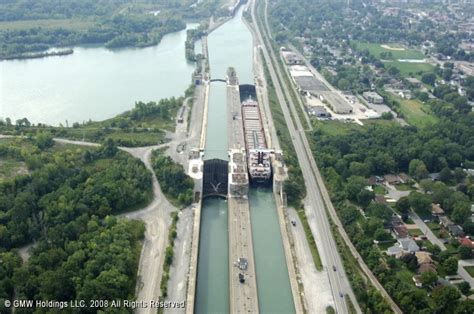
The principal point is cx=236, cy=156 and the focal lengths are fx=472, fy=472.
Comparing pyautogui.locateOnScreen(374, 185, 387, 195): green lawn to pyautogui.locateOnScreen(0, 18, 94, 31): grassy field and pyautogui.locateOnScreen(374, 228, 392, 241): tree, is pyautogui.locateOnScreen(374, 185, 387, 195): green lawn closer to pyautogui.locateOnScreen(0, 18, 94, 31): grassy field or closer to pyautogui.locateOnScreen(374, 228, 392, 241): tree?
pyautogui.locateOnScreen(374, 228, 392, 241): tree

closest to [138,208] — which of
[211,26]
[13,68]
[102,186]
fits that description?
[102,186]

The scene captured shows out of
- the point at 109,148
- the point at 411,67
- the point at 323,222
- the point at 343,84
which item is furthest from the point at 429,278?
the point at 411,67

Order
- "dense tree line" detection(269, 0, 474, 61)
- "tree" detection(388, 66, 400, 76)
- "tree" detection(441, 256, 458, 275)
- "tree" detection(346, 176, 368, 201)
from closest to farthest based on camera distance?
"tree" detection(441, 256, 458, 275) → "tree" detection(346, 176, 368, 201) → "tree" detection(388, 66, 400, 76) → "dense tree line" detection(269, 0, 474, 61)

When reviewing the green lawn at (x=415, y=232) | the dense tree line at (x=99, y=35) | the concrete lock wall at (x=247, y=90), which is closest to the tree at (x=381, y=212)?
the green lawn at (x=415, y=232)

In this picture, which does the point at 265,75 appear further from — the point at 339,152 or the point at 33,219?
the point at 33,219

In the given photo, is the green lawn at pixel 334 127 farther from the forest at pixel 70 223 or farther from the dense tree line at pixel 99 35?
the dense tree line at pixel 99 35

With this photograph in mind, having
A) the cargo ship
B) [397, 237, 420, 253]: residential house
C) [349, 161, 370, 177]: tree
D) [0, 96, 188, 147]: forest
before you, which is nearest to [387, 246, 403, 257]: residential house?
[397, 237, 420, 253]: residential house

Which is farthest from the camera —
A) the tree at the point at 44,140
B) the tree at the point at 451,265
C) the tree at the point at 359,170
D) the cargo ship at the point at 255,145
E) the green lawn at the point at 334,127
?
the green lawn at the point at 334,127
